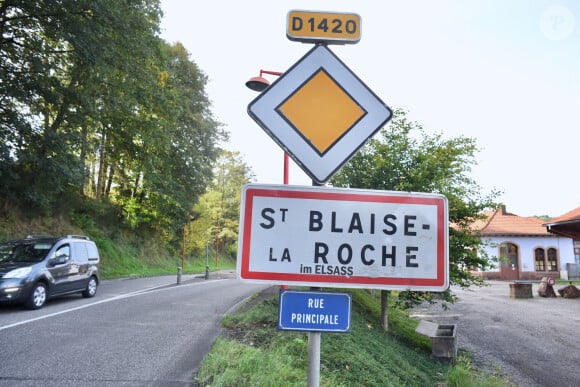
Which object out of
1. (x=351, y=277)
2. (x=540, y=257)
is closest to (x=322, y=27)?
(x=351, y=277)

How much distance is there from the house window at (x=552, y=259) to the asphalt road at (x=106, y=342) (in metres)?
38.2

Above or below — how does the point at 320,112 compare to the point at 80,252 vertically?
above

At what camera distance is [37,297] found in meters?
8.75

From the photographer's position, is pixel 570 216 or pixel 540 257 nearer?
pixel 570 216

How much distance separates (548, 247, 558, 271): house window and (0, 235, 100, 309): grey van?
4024 cm

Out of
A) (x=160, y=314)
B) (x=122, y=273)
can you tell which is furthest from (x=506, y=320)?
(x=122, y=273)

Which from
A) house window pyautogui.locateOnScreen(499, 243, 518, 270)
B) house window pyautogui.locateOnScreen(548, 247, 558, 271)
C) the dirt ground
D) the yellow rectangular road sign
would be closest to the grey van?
the yellow rectangular road sign

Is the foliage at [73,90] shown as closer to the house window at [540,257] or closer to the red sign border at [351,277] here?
the red sign border at [351,277]

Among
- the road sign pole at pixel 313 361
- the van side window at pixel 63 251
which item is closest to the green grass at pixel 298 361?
the road sign pole at pixel 313 361

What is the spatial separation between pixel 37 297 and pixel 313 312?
915 cm

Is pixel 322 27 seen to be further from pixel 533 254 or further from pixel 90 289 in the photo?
pixel 533 254

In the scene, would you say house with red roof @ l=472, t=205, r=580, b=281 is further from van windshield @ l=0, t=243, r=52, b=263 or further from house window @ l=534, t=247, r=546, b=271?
van windshield @ l=0, t=243, r=52, b=263

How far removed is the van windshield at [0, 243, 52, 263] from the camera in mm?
9195

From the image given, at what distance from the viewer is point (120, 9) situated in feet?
43.1
